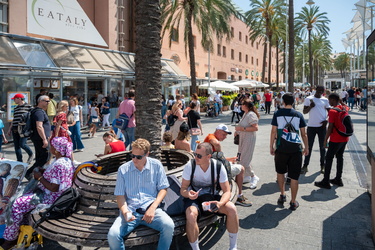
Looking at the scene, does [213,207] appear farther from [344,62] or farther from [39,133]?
[344,62]

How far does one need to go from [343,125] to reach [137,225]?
4293 mm

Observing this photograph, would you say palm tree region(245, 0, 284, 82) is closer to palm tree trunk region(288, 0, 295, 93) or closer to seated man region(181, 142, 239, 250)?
palm tree trunk region(288, 0, 295, 93)

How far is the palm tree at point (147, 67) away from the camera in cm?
494

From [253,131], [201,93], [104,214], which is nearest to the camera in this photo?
[104,214]

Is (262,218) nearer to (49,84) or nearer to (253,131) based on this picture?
(253,131)

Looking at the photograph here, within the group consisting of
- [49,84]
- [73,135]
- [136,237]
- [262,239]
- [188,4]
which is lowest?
[262,239]

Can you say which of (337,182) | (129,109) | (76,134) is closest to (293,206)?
(337,182)

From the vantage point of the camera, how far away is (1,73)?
11562 mm

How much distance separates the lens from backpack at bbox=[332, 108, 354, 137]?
5.92m

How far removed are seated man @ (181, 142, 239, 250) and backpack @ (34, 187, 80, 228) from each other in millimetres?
1285

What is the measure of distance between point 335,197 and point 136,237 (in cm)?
372

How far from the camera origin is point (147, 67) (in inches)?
194

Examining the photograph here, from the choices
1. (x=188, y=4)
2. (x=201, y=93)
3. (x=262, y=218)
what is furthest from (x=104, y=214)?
(x=201, y=93)

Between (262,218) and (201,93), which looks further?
(201,93)
